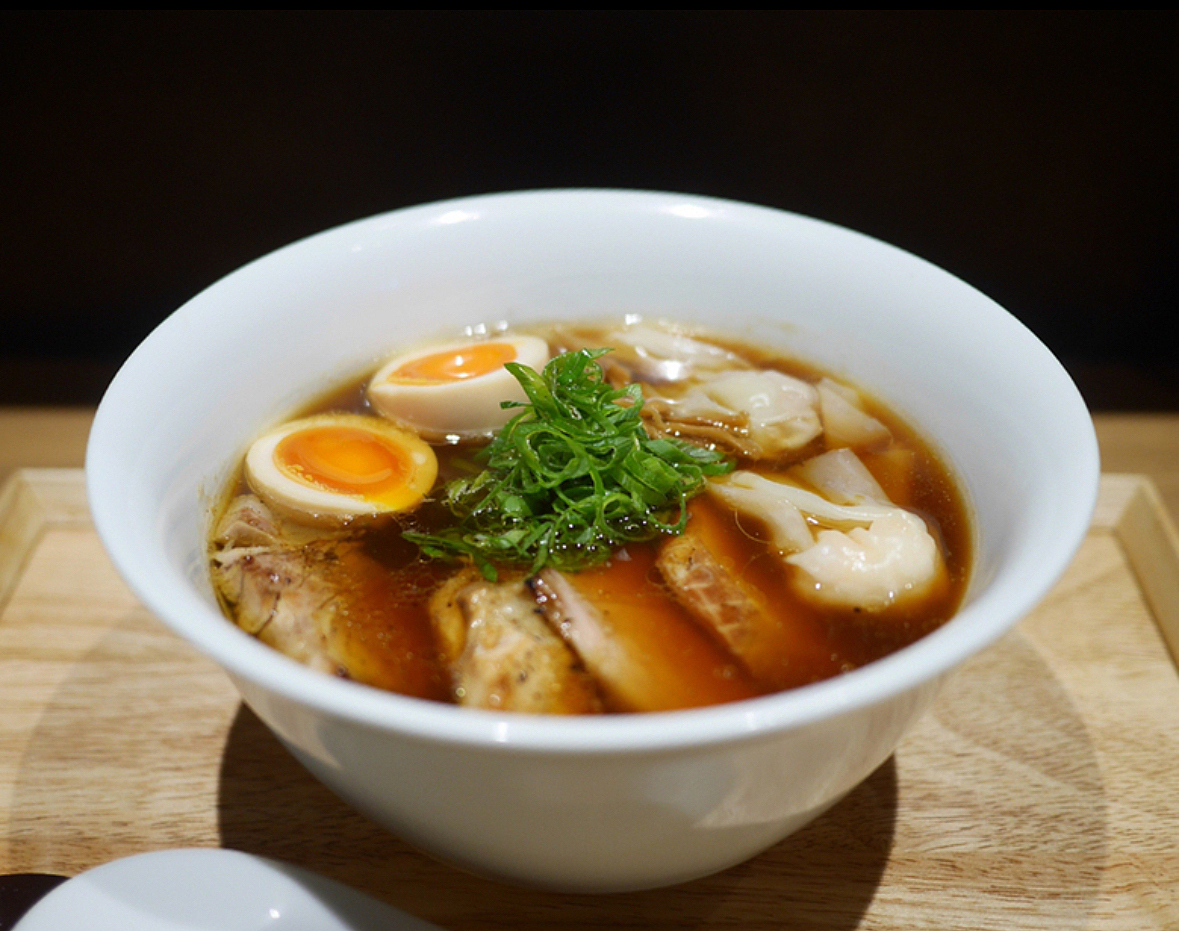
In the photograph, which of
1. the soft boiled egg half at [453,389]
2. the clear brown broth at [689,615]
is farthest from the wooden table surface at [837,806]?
the soft boiled egg half at [453,389]

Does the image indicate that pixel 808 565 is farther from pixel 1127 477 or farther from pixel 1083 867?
pixel 1127 477

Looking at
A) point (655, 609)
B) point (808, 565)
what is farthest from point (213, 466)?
point (808, 565)

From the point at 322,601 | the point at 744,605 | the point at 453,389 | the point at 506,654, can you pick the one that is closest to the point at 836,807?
the point at 744,605

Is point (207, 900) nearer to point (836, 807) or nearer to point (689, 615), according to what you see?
point (689, 615)

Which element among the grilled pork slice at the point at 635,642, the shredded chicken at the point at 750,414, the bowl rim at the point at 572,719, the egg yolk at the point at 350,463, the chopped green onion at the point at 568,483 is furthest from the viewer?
the shredded chicken at the point at 750,414

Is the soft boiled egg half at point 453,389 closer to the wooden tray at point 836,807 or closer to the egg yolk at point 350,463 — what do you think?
the egg yolk at point 350,463

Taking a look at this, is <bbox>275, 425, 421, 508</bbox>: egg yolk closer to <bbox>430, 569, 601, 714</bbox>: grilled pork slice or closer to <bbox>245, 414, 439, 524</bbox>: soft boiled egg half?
<bbox>245, 414, 439, 524</bbox>: soft boiled egg half
